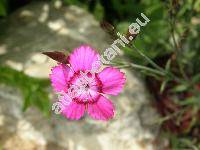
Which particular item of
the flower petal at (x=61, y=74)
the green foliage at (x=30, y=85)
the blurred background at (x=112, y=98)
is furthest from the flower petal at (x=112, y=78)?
the green foliage at (x=30, y=85)

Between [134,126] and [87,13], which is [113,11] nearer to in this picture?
[87,13]

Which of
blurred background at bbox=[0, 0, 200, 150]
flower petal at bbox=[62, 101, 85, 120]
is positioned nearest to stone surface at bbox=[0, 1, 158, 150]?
blurred background at bbox=[0, 0, 200, 150]

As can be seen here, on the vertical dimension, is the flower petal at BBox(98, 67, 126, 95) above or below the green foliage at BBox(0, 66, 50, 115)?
below

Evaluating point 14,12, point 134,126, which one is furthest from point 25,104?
point 14,12

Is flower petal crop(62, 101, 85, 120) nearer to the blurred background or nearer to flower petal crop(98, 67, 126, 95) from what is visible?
flower petal crop(98, 67, 126, 95)

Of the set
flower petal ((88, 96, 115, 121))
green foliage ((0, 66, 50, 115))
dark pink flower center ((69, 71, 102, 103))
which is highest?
green foliage ((0, 66, 50, 115))

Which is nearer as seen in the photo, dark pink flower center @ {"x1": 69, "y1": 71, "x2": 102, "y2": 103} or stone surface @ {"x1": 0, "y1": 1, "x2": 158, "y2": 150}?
dark pink flower center @ {"x1": 69, "y1": 71, "x2": 102, "y2": 103}

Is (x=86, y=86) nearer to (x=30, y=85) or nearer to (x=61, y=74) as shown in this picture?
(x=61, y=74)
